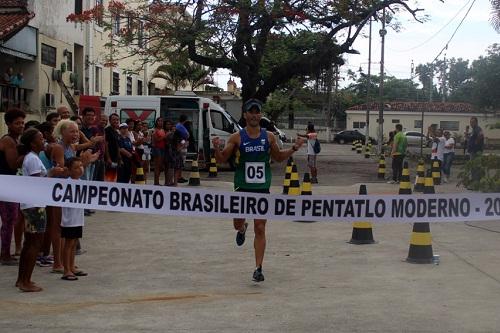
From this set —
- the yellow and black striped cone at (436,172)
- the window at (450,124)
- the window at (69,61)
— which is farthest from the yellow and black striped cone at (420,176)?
the window at (450,124)

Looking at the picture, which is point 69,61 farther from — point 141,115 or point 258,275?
point 258,275

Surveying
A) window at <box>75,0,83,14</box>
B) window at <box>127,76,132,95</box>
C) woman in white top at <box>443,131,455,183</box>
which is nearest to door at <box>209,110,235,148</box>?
woman in white top at <box>443,131,455,183</box>

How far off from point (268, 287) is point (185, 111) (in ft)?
52.4

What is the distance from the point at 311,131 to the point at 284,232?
8.68 meters

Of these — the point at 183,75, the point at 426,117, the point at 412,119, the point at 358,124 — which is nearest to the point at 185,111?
the point at 183,75

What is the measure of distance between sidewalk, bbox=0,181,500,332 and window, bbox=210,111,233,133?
40.0 feet

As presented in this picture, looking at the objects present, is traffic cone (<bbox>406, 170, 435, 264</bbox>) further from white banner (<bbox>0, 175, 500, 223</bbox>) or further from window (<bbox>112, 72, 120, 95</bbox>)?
window (<bbox>112, 72, 120, 95</bbox>)

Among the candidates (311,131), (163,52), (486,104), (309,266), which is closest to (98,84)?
(163,52)

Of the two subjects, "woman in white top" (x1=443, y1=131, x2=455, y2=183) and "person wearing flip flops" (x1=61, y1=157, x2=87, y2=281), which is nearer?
"person wearing flip flops" (x1=61, y1=157, x2=87, y2=281)

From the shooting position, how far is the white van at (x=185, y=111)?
21.7m

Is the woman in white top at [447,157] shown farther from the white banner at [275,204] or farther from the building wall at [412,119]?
the building wall at [412,119]

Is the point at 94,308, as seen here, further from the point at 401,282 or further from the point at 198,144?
the point at 198,144

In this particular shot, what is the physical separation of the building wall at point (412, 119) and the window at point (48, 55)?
38436mm

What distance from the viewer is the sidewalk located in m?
5.40
